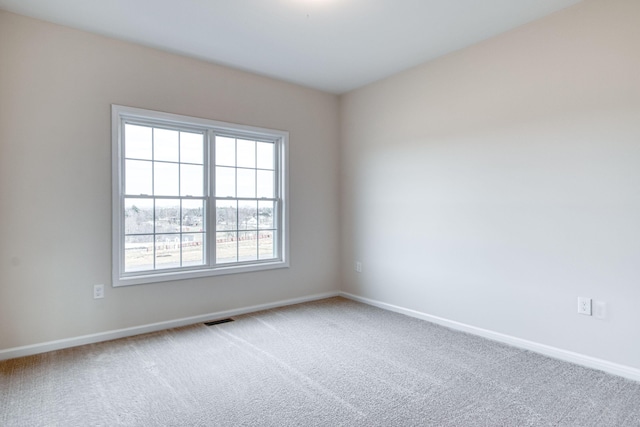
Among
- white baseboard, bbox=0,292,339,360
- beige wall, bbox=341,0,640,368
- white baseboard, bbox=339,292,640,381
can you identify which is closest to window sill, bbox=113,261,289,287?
white baseboard, bbox=0,292,339,360

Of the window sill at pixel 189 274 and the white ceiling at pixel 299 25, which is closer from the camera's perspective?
the white ceiling at pixel 299 25

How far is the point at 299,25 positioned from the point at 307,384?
9.25 ft

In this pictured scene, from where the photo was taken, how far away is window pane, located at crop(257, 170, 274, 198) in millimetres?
4355

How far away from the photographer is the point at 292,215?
4.50 m

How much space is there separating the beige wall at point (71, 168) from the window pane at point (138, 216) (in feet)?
0.59

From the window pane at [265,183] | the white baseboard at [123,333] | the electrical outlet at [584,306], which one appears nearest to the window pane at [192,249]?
the white baseboard at [123,333]

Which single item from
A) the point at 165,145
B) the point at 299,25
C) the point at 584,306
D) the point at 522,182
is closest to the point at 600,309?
the point at 584,306

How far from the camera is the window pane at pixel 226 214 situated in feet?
13.1

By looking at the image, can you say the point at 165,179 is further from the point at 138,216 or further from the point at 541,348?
the point at 541,348

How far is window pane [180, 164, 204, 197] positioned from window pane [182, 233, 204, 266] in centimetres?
45

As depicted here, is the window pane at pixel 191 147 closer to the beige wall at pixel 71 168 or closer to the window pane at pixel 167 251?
the beige wall at pixel 71 168

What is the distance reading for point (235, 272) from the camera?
13.3 ft

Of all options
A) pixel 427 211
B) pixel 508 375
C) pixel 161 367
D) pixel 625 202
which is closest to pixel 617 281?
pixel 625 202

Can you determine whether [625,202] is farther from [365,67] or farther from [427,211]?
[365,67]
